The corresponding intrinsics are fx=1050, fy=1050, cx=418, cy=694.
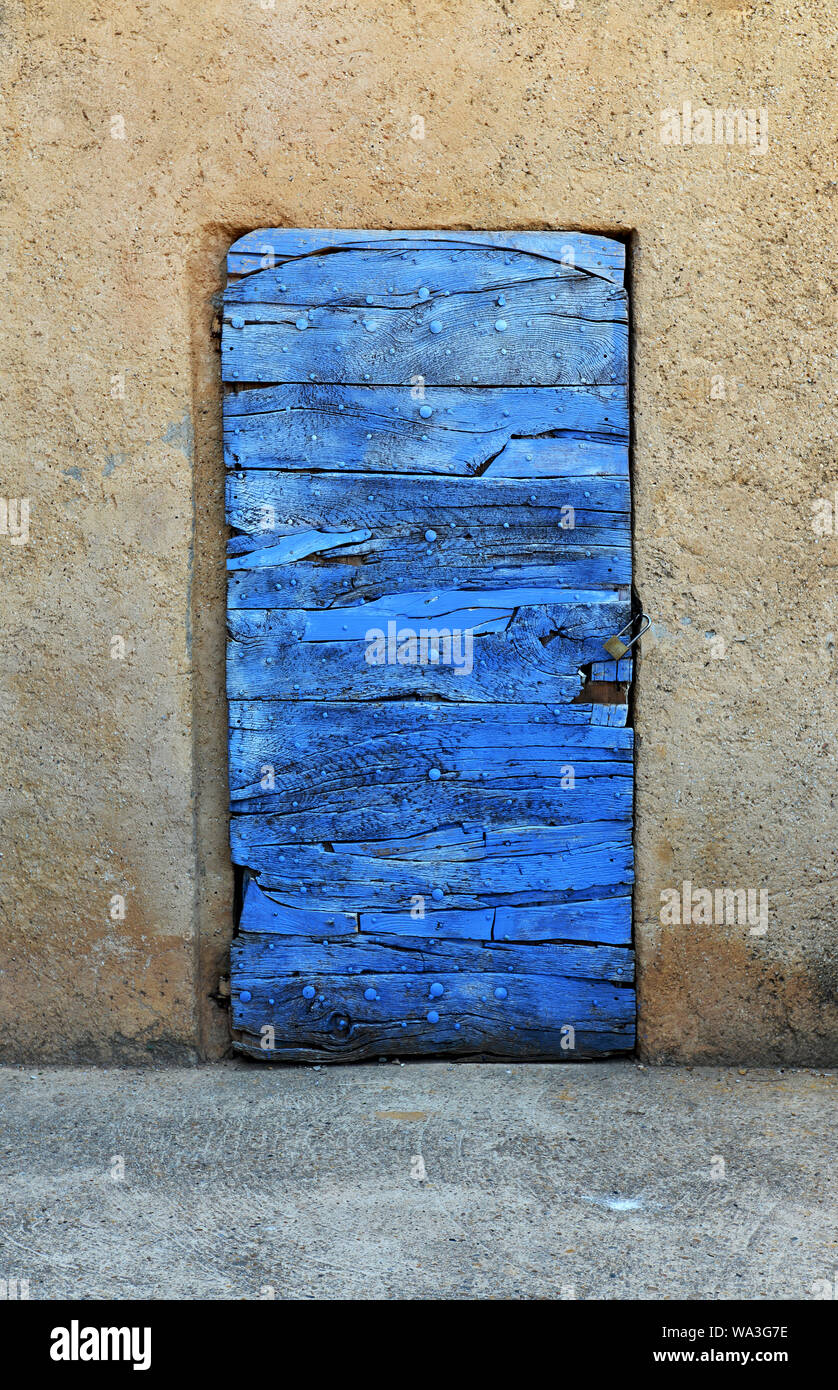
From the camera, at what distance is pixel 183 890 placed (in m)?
3.15

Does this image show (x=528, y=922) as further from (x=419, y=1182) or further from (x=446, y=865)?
(x=419, y=1182)

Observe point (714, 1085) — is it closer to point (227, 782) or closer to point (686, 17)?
point (227, 782)

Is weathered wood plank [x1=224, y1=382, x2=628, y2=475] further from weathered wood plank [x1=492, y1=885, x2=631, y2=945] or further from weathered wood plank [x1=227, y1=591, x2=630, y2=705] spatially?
weathered wood plank [x1=492, y1=885, x2=631, y2=945]

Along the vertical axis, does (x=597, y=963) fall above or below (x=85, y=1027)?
above

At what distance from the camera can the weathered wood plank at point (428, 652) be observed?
10.2 ft

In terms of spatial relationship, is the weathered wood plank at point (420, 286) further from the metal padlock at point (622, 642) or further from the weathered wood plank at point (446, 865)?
the weathered wood plank at point (446, 865)

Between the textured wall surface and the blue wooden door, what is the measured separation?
11 cm

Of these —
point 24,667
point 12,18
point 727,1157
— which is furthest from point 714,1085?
point 12,18

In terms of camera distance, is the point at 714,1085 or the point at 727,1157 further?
the point at 714,1085

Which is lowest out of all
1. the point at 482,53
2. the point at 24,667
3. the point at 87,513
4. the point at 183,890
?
the point at 183,890

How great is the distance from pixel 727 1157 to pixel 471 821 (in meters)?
1.12

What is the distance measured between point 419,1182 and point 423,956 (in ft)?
2.34

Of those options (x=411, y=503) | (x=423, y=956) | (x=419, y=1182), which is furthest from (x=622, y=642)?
(x=419, y=1182)

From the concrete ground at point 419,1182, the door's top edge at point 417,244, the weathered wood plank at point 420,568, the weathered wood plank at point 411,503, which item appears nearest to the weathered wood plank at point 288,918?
the concrete ground at point 419,1182
